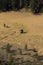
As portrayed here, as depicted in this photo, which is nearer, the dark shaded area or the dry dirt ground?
the dark shaded area

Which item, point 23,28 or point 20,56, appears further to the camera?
point 23,28

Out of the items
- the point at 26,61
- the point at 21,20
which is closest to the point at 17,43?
the point at 26,61

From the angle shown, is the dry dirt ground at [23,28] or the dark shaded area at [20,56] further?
the dry dirt ground at [23,28]

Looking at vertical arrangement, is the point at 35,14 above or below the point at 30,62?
below

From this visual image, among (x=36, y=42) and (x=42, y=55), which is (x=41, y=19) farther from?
(x=42, y=55)

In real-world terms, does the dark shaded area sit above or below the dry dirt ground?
above

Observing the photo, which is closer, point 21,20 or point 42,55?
point 42,55

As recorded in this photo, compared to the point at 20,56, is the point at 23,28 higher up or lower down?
lower down

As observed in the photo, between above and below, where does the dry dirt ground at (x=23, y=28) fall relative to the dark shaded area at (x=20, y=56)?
below
